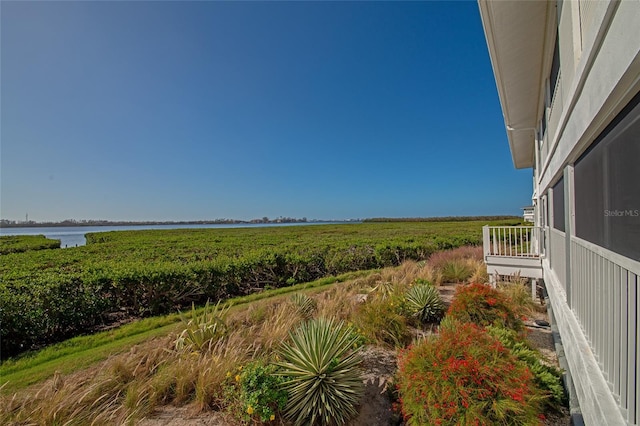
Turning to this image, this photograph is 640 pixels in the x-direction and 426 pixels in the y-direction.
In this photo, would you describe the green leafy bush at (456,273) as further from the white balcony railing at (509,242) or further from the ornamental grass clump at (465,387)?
the ornamental grass clump at (465,387)

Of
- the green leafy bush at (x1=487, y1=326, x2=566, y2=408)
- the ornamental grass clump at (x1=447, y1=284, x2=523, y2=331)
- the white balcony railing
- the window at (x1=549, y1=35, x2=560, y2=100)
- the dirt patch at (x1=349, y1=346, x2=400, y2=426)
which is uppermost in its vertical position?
the window at (x1=549, y1=35, x2=560, y2=100)

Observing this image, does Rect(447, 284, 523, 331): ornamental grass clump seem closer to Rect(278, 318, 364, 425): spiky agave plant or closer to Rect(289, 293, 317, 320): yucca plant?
Rect(278, 318, 364, 425): spiky agave plant

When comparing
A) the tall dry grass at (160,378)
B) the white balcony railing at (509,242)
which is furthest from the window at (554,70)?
the tall dry grass at (160,378)

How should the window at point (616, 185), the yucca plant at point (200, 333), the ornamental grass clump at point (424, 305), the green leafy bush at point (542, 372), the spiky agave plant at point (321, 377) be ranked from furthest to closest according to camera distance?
the ornamental grass clump at point (424, 305) → the yucca plant at point (200, 333) → the green leafy bush at point (542, 372) → the spiky agave plant at point (321, 377) → the window at point (616, 185)

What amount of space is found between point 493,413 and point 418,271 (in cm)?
730

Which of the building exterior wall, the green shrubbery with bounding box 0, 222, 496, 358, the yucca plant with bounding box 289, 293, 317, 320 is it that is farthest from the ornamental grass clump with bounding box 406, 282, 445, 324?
the green shrubbery with bounding box 0, 222, 496, 358

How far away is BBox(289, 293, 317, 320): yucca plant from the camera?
19.4 feet

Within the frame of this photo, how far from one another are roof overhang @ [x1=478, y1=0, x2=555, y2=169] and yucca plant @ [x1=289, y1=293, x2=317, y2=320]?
6.07 metres

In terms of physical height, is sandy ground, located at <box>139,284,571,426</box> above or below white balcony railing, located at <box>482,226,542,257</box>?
below

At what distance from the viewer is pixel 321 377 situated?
130 inches

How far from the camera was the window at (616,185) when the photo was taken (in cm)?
182

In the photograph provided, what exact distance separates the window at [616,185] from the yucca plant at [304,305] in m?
4.68

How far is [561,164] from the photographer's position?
383 centimetres

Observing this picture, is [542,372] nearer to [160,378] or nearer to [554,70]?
[160,378]
